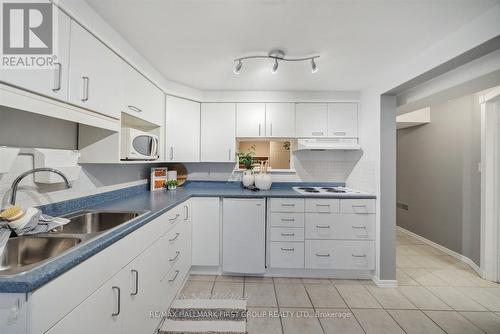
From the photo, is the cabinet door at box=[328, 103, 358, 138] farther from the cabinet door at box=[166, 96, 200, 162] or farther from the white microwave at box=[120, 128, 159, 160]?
the white microwave at box=[120, 128, 159, 160]

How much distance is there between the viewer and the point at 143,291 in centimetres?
141

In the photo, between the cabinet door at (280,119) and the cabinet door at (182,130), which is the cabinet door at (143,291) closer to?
the cabinet door at (182,130)

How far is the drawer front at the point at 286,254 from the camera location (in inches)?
99.3

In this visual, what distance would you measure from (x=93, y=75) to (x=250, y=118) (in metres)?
1.83

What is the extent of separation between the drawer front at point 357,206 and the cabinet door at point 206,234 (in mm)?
1436

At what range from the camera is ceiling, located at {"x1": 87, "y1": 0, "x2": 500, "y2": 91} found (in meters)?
1.39

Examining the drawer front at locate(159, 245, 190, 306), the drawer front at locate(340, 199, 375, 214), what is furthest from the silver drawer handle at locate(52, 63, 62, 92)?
the drawer front at locate(340, 199, 375, 214)

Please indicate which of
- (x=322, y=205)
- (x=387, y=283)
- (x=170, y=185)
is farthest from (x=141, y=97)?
(x=387, y=283)

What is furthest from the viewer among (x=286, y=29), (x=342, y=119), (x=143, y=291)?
(x=342, y=119)

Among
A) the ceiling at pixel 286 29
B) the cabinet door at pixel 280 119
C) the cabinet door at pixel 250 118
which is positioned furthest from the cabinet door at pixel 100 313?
the cabinet door at pixel 280 119

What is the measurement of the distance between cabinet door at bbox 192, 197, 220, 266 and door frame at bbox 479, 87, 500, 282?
3.07 meters

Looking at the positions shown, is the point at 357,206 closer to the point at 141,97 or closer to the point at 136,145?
the point at 136,145

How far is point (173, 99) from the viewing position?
2.69 m

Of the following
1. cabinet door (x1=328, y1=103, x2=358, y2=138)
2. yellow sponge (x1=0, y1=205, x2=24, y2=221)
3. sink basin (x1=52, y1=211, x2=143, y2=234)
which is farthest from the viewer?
cabinet door (x1=328, y1=103, x2=358, y2=138)
